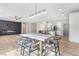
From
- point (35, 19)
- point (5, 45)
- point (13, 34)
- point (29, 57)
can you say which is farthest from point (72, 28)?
point (5, 45)

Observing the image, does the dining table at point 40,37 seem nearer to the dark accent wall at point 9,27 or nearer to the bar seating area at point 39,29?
the bar seating area at point 39,29

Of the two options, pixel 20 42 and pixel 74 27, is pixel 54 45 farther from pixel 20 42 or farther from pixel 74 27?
pixel 20 42

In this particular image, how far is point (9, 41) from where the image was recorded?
2.56 metres

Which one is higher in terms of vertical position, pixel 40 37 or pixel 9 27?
pixel 9 27

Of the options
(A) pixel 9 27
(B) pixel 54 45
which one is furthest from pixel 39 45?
(A) pixel 9 27

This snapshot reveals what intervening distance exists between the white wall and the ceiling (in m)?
0.13

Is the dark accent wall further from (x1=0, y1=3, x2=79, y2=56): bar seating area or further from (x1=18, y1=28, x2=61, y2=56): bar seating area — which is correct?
(x1=18, y1=28, x2=61, y2=56): bar seating area

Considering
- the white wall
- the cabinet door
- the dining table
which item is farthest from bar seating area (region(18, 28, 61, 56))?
the white wall

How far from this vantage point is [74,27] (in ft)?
8.31

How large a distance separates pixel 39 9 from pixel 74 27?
33.0 inches

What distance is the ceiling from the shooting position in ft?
8.17

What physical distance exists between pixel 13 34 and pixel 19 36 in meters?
0.14

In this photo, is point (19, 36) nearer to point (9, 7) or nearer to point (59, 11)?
point (9, 7)

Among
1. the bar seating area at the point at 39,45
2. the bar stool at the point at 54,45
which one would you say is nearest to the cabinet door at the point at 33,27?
the bar seating area at the point at 39,45
